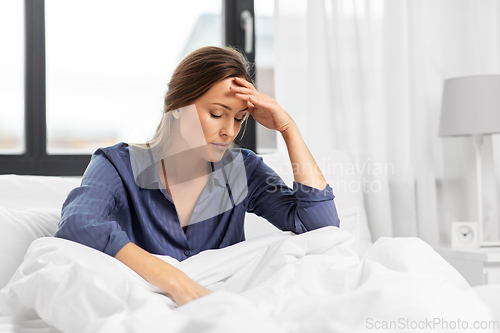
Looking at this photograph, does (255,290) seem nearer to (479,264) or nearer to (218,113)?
(218,113)

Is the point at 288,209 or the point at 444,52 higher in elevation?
the point at 444,52

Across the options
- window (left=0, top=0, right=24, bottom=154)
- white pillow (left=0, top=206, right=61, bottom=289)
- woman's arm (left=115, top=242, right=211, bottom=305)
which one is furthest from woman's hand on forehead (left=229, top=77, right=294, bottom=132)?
window (left=0, top=0, right=24, bottom=154)

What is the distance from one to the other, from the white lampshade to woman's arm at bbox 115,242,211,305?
1334 mm

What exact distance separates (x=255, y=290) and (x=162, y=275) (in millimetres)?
170

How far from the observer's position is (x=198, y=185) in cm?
119

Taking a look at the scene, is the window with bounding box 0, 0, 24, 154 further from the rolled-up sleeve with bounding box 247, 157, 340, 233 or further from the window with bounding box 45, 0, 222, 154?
the rolled-up sleeve with bounding box 247, 157, 340, 233

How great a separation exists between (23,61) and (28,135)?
1.01 ft

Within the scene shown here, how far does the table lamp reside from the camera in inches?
65.9

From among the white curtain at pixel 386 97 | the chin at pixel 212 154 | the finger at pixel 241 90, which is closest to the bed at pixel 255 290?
the chin at pixel 212 154

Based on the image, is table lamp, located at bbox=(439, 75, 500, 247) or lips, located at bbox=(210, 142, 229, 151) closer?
lips, located at bbox=(210, 142, 229, 151)

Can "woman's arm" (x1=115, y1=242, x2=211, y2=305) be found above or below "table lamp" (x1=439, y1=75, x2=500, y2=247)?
below

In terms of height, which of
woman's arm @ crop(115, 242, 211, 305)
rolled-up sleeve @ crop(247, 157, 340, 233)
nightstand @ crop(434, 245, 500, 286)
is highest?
rolled-up sleeve @ crop(247, 157, 340, 233)

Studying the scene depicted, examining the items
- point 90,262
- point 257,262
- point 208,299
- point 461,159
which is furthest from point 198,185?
point 461,159

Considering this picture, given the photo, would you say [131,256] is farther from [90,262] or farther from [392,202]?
[392,202]
